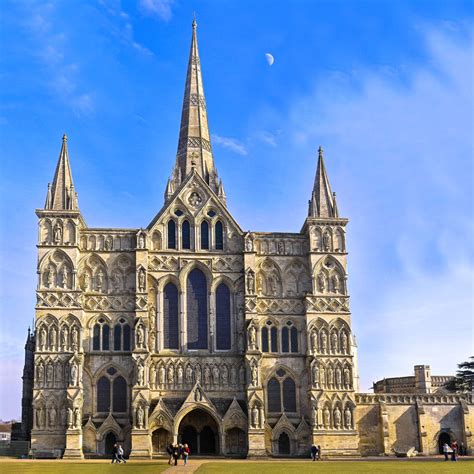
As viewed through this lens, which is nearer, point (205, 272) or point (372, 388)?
point (205, 272)

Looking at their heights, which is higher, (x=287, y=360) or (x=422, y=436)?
(x=287, y=360)

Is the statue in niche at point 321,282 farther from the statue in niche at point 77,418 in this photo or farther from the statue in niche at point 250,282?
the statue in niche at point 77,418

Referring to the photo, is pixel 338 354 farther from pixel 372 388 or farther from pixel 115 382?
pixel 372 388

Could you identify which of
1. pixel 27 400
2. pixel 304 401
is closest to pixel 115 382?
pixel 27 400

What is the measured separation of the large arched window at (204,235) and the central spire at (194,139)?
5.13 metres

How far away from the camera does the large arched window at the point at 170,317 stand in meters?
57.7

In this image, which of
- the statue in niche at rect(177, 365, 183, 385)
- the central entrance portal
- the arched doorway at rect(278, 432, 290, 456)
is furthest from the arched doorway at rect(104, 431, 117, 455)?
the arched doorway at rect(278, 432, 290, 456)

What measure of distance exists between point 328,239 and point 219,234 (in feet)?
27.7

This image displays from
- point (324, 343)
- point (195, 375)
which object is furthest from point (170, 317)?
point (324, 343)

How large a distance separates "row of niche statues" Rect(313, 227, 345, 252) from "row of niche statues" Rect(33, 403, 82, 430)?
70.5ft

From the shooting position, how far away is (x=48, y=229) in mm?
57750

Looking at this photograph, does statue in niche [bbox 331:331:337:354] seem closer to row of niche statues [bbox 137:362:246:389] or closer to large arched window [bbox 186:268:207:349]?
row of niche statues [bbox 137:362:246:389]

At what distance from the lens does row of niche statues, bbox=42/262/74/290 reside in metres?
56.6

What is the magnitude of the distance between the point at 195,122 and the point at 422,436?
32097mm
